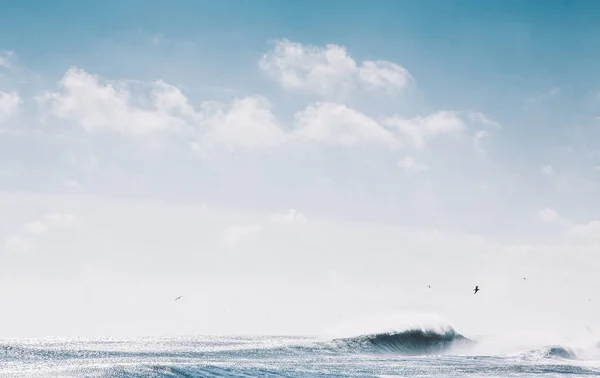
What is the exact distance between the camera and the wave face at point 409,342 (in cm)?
6788

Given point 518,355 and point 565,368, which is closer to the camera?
point 565,368

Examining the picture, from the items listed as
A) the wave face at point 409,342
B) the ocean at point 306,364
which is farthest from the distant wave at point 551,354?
the wave face at point 409,342

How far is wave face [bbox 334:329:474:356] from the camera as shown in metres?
67.9

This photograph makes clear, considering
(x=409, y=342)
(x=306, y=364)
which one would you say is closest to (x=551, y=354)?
(x=409, y=342)

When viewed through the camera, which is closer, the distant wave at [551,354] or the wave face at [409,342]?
the distant wave at [551,354]

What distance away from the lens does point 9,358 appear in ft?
160

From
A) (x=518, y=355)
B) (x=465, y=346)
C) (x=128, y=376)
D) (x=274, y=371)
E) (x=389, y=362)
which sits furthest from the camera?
(x=465, y=346)

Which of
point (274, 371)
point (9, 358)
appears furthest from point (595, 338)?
point (9, 358)

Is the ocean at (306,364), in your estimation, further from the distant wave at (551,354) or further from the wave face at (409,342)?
the wave face at (409,342)

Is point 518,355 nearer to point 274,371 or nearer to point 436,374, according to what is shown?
point 436,374

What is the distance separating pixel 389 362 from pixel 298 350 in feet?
38.4

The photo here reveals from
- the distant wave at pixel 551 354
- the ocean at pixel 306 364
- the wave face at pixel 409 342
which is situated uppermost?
the wave face at pixel 409 342

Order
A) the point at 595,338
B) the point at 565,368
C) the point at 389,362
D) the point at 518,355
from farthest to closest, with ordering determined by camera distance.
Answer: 1. the point at 595,338
2. the point at 518,355
3. the point at 389,362
4. the point at 565,368

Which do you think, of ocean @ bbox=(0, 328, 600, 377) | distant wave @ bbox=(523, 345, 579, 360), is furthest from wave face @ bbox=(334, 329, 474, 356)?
distant wave @ bbox=(523, 345, 579, 360)
